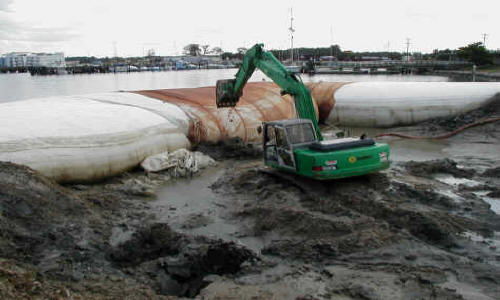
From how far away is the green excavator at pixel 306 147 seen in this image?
9.15 metres

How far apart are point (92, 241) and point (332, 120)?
51.2ft

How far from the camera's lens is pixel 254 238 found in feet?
26.5

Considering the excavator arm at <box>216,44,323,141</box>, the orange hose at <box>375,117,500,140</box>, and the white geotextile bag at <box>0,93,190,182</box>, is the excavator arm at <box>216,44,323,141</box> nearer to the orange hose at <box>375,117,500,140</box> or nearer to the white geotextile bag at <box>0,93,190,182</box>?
the white geotextile bag at <box>0,93,190,182</box>

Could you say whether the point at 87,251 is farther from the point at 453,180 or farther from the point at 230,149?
the point at 453,180

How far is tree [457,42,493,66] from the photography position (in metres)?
60.0

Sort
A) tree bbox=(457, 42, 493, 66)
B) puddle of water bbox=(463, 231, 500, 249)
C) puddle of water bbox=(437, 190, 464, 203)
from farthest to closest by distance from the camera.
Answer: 1. tree bbox=(457, 42, 493, 66)
2. puddle of water bbox=(437, 190, 464, 203)
3. puddle of water bbox=(463, 231, 500, 249)

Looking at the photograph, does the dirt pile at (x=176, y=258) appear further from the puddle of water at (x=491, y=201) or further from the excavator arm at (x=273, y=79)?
the puddle of water at (x=491, y=201)

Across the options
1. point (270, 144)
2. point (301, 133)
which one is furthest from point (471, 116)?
point (270, 144)

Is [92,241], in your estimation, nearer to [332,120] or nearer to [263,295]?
[263,295]

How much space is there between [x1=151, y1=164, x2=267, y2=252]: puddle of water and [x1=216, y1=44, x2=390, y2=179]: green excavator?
1.83 m

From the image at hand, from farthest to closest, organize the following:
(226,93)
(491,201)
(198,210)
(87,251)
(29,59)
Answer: (29,59), (226,93), (198,210), (491,201), (87,251)

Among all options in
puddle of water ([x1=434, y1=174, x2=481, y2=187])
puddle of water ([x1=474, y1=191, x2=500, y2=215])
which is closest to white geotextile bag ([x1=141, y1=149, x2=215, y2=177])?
puddle of water ([x1=434, y1=174, x2=481, y2=187])

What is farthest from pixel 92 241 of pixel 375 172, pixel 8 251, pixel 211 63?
pixel 211 63

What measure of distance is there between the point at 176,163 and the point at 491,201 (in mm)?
8033
